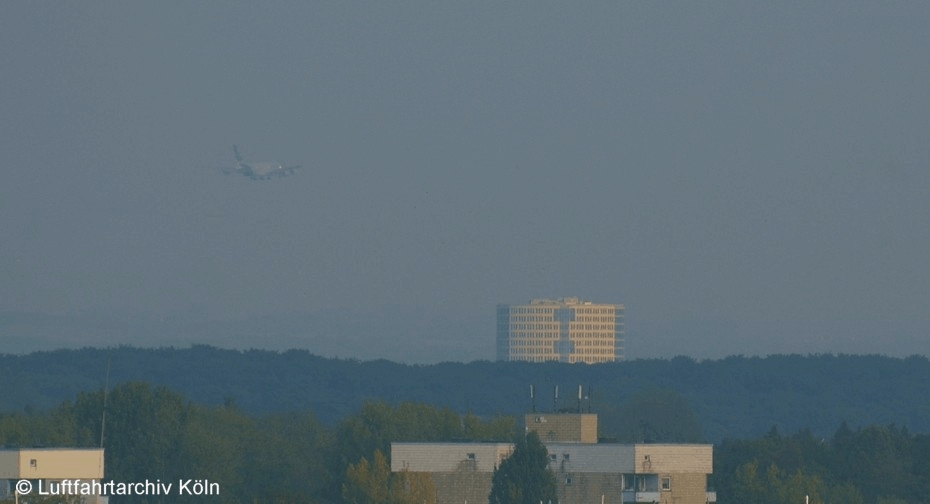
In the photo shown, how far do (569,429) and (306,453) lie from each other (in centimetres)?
4619

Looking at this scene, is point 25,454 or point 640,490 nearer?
point 25,454

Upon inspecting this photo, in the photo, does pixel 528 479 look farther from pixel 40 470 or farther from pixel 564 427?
pixel 40 470

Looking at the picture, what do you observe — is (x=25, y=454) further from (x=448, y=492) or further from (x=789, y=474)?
(x=789, y=474)

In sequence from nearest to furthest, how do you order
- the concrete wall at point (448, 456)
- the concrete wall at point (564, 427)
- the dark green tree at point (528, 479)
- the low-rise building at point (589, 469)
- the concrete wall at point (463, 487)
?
the low-rise building at point (589, 469) → the dark green tree at point (528, 479) → the concrete wall at point (463, 487) → the concrete wall at point (448, 456) → the concrete wall at point (564, 427)

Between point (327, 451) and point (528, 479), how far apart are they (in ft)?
159

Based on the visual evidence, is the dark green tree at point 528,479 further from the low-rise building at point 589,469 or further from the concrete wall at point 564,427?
the concrete wall at point 564,427

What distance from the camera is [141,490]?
460 ft

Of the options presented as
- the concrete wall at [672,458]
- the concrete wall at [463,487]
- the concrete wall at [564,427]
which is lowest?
the concrete wall at [463,487]

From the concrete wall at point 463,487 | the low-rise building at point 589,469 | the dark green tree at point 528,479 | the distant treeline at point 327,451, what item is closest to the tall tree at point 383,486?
the low-rise building at point 589,469

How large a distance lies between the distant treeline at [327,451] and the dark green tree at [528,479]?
620 inches

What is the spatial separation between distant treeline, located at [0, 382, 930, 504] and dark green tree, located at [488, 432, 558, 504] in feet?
51.7

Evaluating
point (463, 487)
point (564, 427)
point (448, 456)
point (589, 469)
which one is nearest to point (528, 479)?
point (589, 469)

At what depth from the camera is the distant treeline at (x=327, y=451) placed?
14175cm

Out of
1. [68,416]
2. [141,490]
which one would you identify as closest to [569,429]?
[141,490]
